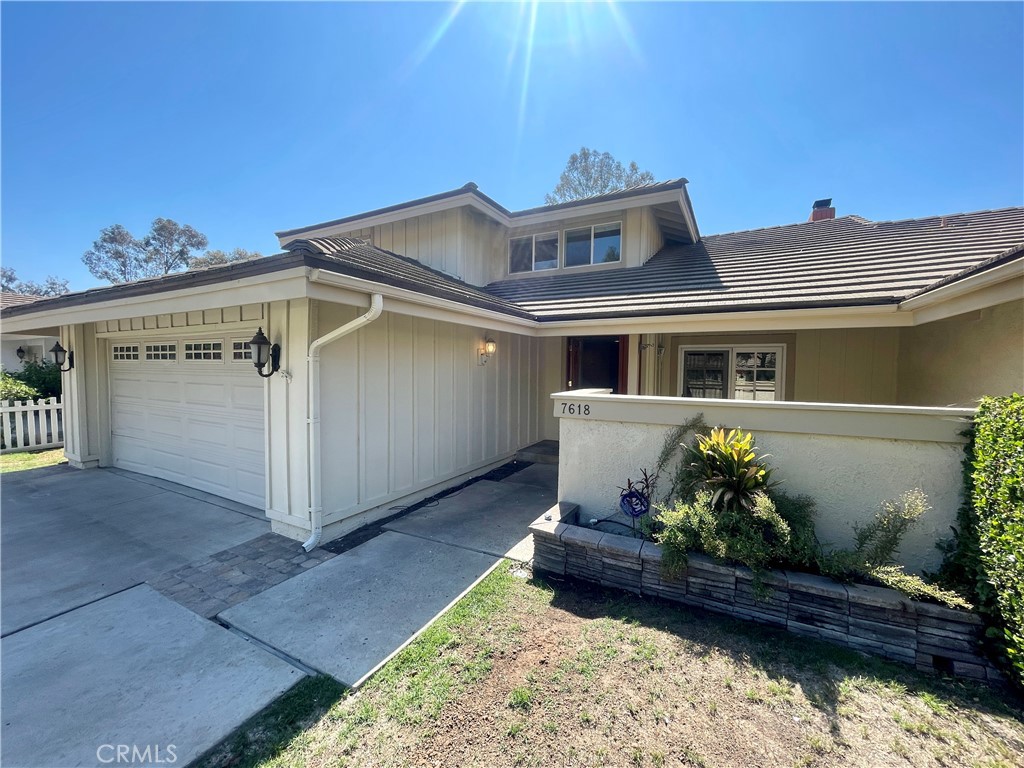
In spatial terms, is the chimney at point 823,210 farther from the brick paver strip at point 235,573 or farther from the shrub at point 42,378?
the shrub at point 42,378

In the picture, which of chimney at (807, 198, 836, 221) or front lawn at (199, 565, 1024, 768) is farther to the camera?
chimney at (807, 198, 836, 221)

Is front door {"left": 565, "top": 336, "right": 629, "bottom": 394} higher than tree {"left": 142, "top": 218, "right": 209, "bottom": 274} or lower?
lower

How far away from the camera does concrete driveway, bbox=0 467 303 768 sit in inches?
91.1

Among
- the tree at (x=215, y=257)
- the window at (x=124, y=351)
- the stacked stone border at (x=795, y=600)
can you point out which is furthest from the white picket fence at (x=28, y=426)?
the tree at (x=215, y=257)

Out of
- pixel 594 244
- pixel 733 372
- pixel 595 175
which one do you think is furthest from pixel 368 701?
pixel 595 175

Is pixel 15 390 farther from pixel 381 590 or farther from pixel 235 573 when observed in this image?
pixel 381 590

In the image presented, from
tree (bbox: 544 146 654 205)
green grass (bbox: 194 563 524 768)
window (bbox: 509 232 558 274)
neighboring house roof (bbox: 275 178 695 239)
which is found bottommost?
green grass (bbox: 194 563 524 768)

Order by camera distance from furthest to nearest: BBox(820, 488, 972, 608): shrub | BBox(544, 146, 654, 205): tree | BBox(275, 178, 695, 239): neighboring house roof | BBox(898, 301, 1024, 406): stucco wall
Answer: BBox(544, 146, 654, 205): tree, BBox(275, 178, 695, 239): neighboring house roof, BBox(898, 301, 1024, 406): stucco wall, BBox(820, 488, 972, 608): shrub

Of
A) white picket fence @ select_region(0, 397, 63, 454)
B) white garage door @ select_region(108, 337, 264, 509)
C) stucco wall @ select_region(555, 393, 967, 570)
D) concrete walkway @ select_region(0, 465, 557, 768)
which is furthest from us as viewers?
white picket fence @ select_region(0, 397, 63, 454)

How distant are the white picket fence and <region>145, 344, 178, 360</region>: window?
14.4 ft

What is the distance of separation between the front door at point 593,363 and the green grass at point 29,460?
11179 millimetres

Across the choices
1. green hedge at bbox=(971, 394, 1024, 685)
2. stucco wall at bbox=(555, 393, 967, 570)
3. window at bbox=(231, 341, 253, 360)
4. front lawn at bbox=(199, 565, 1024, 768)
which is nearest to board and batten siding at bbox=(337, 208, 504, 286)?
window at bbox=(231, 341, 253, 360)

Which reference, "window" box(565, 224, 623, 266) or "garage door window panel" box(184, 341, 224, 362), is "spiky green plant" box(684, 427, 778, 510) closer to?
"window" box(565, 224, 623, 266)

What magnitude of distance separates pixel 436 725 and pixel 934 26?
451 inches
